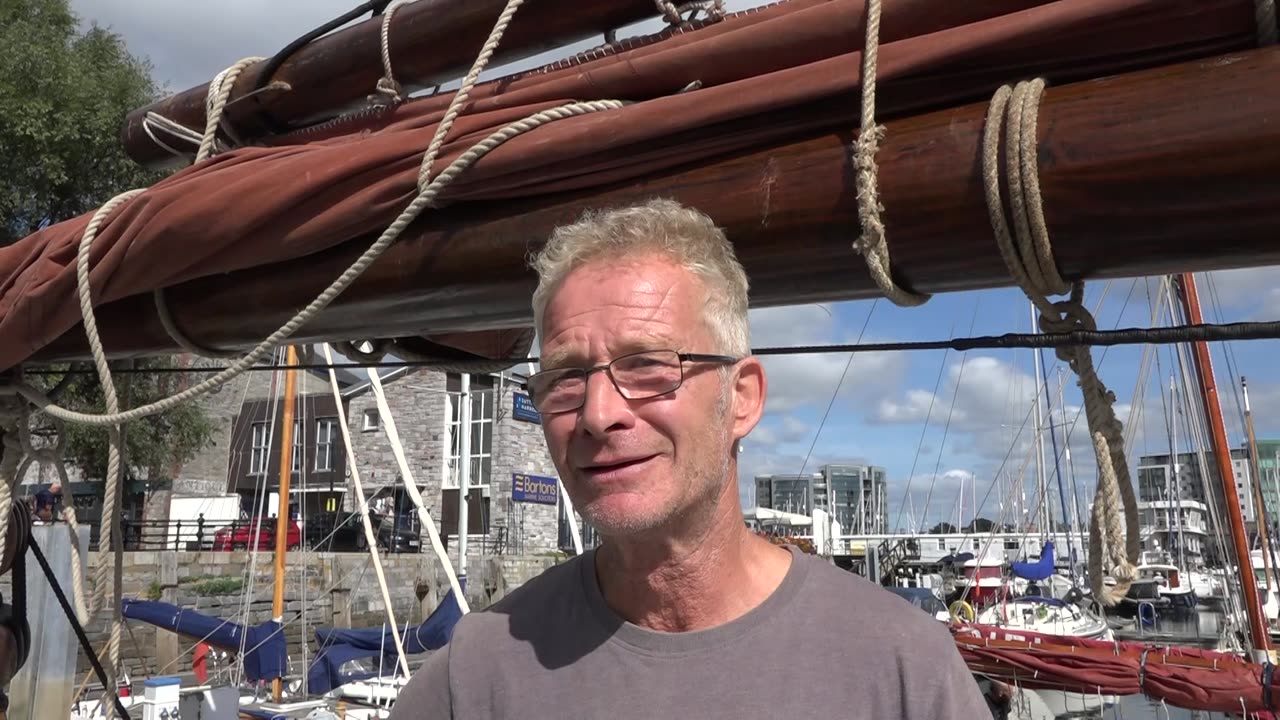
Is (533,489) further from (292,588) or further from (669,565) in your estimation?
(669,565)

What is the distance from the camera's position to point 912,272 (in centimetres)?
146

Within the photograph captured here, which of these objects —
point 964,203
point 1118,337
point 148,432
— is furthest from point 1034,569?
point 964,203

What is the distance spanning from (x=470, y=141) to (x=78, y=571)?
1613mm

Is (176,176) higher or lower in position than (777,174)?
higher

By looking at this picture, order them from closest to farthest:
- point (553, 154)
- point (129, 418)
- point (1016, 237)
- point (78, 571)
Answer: point (1016, 237)
point (553, 154)
point (129, 418)
point (78, 571)

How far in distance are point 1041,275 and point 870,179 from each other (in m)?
0.26

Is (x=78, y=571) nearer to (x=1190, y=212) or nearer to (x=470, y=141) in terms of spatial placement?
(x=470, y=141)

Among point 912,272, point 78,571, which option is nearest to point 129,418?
point 78,571

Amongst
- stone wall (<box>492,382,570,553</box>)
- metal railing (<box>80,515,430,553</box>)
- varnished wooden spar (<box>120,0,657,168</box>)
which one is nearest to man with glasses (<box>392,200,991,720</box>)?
varnished wooden spar (<box>120,0,657,168</box>)

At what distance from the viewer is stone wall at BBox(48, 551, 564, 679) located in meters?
14.4

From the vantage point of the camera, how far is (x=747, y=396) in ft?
4.61

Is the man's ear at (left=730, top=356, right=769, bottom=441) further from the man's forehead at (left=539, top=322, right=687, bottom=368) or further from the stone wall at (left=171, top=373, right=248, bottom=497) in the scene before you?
the stone wall at (left=171, top=373, right=248, bottom=497)

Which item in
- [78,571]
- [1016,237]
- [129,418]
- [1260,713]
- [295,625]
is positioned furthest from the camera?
[295,625]

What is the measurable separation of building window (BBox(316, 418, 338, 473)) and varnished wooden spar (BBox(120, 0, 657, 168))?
1034 inches
